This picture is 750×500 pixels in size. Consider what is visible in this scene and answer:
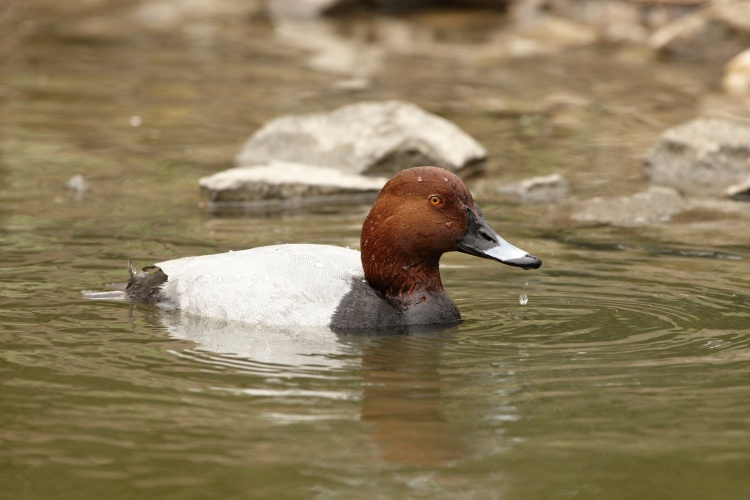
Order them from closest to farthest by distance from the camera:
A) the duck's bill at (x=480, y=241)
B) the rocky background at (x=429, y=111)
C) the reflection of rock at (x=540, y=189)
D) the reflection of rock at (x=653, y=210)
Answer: the duck's bill at (x=480, y=241)
the reflection of rock at (x=653, y=210)
the rocky background at (x=429, y=111)
the reflection of rock at (x=540, y=189)

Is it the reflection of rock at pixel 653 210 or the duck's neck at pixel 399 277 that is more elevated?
the duck's neck at pixel 399 277

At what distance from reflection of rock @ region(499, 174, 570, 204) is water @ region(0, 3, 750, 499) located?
Result: 0.31m

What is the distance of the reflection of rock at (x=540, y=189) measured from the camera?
34.3 feet

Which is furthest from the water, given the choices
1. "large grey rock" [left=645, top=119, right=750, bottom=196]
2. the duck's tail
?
"large grey rock" [left=645, top=119, right=750, bottom=196]

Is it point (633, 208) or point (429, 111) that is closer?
point (633, 208)

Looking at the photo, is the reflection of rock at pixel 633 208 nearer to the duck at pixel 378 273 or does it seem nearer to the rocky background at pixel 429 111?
the rocky background at pixel 429 111

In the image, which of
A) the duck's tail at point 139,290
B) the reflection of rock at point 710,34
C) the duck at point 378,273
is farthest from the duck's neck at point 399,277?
the reflection of rock at point 710,34

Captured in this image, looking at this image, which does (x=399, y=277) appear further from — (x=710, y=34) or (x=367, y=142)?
(x=710, y=34)

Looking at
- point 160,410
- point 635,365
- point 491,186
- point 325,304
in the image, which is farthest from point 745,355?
point 491,186

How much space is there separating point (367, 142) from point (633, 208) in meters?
2.66

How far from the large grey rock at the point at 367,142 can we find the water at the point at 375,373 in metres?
0.91

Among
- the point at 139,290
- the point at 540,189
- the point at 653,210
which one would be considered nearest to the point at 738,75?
the point at 540,189

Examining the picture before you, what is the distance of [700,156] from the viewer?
11203 millimetres

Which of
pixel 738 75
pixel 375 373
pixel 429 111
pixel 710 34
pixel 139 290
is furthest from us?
pixel 710 34
